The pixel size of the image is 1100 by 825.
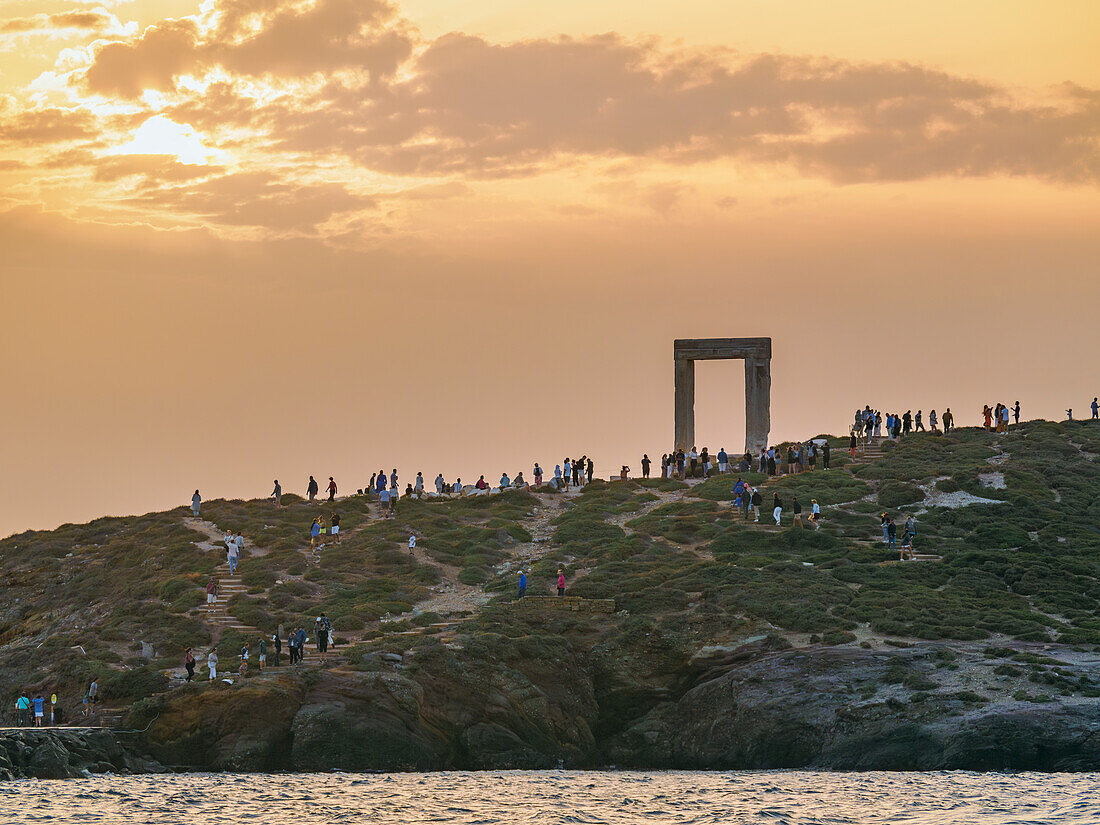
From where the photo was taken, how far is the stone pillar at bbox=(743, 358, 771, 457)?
90.9 m

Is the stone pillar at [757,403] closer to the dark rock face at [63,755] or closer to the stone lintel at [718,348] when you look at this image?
the stone lintel at [718,348]

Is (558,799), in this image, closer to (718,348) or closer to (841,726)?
(841,726)

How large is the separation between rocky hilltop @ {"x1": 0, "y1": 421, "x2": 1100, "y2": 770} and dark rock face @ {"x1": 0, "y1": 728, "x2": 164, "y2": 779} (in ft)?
1.89

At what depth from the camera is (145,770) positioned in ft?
160

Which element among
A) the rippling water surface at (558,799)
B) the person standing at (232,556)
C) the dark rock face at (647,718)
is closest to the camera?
the rippling water surface at (558,799)

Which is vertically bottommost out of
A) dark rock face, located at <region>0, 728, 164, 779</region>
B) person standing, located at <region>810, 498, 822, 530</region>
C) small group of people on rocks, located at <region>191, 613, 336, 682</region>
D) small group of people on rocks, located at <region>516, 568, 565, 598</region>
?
dark rock face, located at <region>0, 728, 164, 779</region>

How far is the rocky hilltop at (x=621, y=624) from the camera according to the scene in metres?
50.2

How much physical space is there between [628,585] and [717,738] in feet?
49.3

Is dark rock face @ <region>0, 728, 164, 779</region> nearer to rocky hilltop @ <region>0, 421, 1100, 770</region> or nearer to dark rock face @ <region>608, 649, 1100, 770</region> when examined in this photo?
rocky hilltop @ <region>0, 421, 1100, 770</region>

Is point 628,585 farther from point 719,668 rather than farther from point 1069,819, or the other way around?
point 1069,819

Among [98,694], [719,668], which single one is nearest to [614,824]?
[719,668]

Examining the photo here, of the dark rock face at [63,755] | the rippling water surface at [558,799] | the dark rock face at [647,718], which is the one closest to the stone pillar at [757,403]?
the dark rock face at [647,718]

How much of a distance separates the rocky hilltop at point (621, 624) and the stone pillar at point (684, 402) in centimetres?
466

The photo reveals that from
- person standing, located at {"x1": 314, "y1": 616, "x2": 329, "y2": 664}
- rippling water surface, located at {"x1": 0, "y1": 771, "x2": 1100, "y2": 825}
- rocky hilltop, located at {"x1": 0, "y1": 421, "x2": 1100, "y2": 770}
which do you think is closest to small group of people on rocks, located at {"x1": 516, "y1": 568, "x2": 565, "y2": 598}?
rocky hilltop, located at {"x1": 0, "y1": 421, "x2": 1100, "y2": 770}
